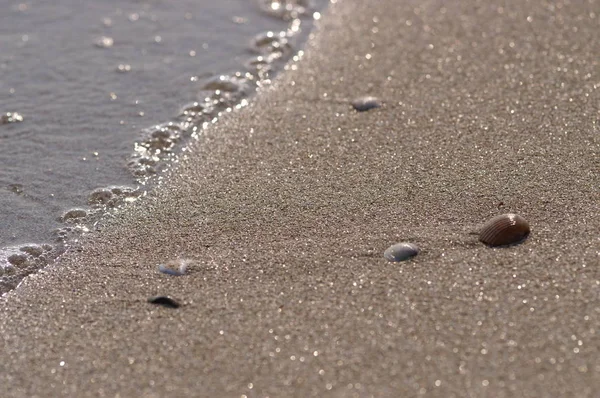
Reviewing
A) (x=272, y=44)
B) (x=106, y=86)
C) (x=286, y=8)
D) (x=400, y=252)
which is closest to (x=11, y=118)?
(x=106, y=86)

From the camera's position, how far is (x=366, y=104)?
349 centimetres

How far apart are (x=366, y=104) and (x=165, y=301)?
1.47 m

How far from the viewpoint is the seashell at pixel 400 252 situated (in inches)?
98.6

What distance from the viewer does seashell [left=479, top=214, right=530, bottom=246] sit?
251 centimetres

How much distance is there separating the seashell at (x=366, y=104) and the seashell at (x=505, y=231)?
107 centimetres

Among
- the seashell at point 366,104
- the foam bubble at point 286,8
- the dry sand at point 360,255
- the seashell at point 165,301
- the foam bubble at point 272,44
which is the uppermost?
the foam bubble at point 286,8

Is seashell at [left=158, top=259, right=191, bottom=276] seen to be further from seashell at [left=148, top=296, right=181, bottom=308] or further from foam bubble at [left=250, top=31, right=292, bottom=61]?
foam bubble at [left=250, top=31, right=292, bottom=61]

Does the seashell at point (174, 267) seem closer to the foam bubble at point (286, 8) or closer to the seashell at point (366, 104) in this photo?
the seashell at point (366, 104)

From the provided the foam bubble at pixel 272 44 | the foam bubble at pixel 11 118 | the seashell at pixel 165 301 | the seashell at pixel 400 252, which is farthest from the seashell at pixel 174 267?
the foam bubble at pixel 272 44

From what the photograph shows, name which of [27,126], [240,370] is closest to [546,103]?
[240,370]

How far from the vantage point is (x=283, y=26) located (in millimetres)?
4480

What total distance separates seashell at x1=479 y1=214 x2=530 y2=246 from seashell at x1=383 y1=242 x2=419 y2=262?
23 centimetres

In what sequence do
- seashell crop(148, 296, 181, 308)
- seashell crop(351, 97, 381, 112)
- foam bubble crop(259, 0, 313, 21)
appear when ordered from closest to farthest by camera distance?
seashell crop(148, 296, 181, 308) < seashell crop(351, 97, 381, 112) < foam bubble crop(259, 0, 313, 21)

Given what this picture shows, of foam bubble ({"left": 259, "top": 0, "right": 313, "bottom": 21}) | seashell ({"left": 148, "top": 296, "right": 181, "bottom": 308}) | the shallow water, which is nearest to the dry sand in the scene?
seashell ({"left": 148, "top": 296, "right": 181, "bottom": 308})
